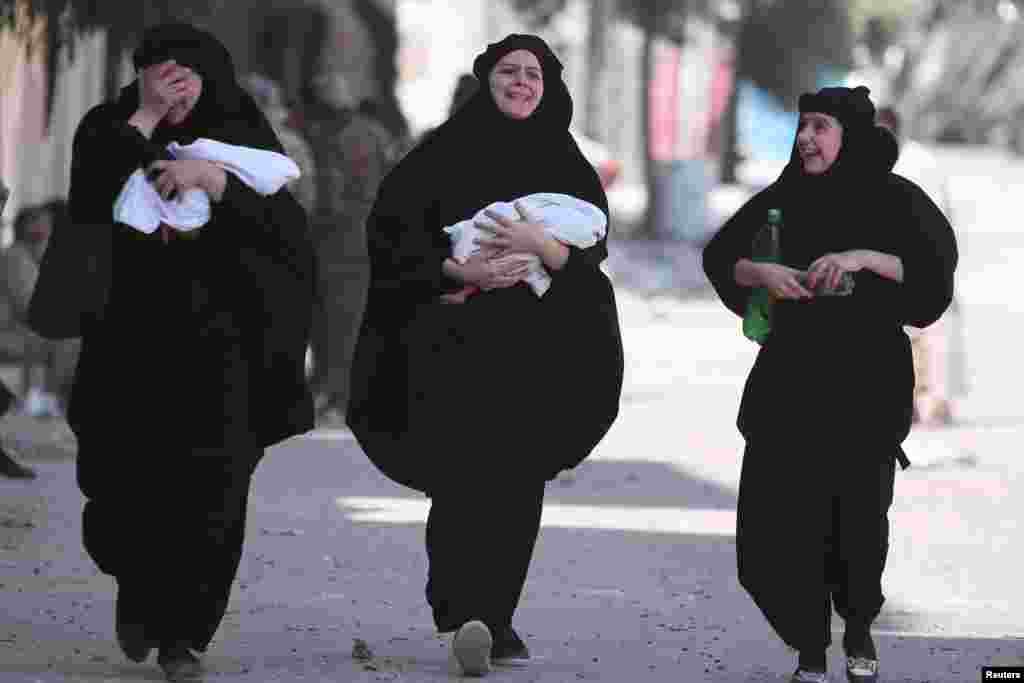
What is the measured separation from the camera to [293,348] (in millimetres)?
7375

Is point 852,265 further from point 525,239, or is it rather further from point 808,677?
point 808,677

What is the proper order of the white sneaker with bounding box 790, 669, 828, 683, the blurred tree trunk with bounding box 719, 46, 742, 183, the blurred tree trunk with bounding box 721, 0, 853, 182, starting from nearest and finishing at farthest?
the white sneaker with bounding box 790, 669, 828, 683 → the blurred tree trunk with bounding box 719, 46, 742, 183 → the blurred tree trunk with bounding box 721, 0, 853, 182

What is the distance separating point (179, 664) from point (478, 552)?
889 millimetres

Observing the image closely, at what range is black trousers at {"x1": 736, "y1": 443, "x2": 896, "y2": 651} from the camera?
295 inches

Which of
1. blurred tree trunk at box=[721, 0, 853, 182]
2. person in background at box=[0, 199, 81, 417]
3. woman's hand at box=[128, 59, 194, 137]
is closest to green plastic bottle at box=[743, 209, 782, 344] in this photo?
woman's hand at box=[128, 59, 194, 137]

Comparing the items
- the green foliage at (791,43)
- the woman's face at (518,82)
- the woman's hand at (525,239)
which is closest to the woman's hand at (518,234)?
the woman's hand at (525,239)

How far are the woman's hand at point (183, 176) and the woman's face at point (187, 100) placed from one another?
139 mm

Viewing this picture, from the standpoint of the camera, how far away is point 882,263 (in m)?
7.50

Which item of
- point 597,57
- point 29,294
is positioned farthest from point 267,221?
point 597,57

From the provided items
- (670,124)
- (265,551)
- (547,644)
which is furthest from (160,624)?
(670,124)

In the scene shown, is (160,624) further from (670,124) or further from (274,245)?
(670,124)

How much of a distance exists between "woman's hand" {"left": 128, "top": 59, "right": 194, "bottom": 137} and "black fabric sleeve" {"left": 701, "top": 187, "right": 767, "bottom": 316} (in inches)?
61.0

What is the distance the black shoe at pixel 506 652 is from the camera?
7.57 meters

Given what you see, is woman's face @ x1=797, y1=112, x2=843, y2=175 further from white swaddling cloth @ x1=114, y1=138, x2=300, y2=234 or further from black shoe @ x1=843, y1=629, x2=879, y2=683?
white swaddling cloth @ x1=114, y1=138, x2=300, y2=234
